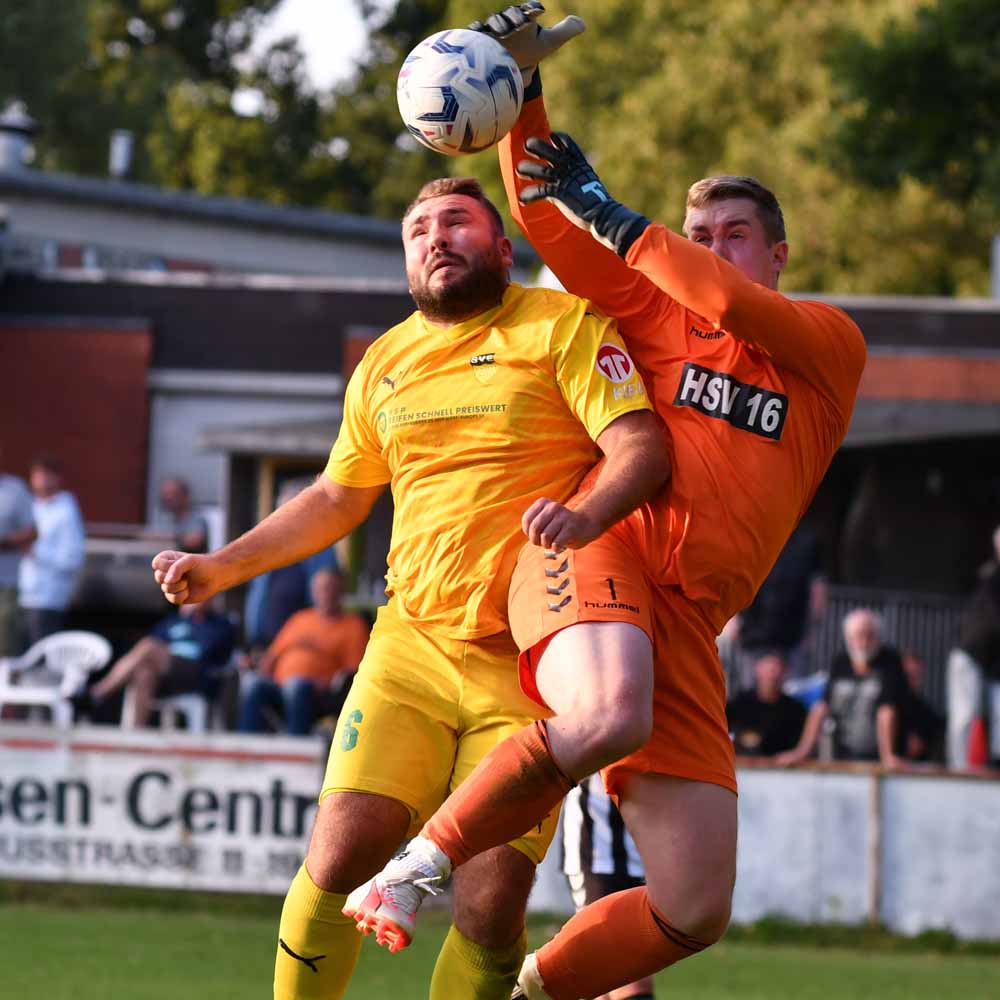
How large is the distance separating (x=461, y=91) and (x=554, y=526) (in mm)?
1278

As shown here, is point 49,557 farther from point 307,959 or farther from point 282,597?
point 307,959

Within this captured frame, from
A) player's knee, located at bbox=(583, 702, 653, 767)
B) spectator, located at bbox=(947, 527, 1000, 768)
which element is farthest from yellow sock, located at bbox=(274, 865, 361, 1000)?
spectator, located at bbox=(947, 527, 1000, 768)

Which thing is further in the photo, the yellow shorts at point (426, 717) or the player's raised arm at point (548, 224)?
the player's raised arm at point (548, 224)

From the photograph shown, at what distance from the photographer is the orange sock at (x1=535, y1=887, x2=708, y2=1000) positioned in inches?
207

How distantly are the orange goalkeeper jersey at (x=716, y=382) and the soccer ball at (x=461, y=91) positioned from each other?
0.19 meters

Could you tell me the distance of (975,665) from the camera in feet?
39.8

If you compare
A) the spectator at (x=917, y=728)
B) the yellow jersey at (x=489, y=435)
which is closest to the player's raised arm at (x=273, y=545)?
the yellow jersey at (x=489, y=435)

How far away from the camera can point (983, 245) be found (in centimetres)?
2992

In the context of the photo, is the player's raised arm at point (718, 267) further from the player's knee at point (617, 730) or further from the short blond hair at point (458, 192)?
the player's knee at point (617, 730)

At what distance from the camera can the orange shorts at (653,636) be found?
507 cm

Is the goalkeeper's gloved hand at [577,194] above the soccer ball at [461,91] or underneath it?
underneath

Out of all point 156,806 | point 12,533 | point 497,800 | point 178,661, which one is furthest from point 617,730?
point 12,533

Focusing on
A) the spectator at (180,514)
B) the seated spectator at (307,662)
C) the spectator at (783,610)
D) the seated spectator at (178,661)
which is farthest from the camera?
the spectator at (180,514)

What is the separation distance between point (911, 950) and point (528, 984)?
5894 millimetres
